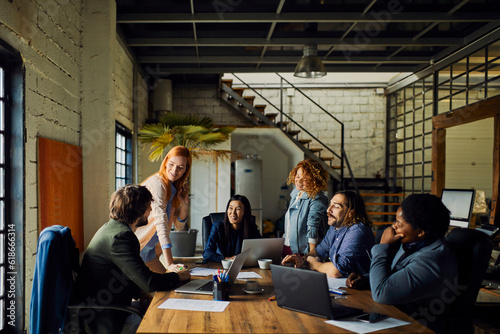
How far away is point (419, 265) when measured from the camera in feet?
5.88

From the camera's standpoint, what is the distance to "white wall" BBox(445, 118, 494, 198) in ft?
29.6

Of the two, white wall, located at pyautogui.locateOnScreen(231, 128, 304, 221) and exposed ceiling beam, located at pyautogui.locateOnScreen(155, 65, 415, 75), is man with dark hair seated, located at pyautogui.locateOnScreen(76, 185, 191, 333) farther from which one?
white wall, located at pyautogui.locateOnScreen(231, 128, 304, 221)

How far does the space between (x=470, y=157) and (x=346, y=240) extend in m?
7.82

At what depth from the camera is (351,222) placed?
8.48 ft

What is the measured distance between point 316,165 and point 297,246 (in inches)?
28.2

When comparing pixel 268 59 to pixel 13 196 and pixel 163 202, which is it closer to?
pixel 163 202

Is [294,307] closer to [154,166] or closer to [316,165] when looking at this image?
[316,165]

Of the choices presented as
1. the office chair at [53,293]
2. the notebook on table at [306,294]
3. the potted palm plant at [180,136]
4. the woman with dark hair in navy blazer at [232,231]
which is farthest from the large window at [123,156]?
the notebook on table at [306,294]

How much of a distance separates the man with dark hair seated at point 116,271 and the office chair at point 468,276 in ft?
4.64

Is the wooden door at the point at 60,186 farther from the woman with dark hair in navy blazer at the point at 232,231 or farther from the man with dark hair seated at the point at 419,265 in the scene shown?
the man with dark hair seated at the point at 419,265

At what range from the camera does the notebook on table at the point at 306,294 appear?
1.70 metres

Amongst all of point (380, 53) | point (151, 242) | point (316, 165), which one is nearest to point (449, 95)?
point (380, 53)

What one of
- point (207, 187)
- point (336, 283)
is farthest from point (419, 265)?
point (207, 187)

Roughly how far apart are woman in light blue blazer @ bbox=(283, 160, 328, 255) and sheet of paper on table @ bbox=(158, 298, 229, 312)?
153 cm
